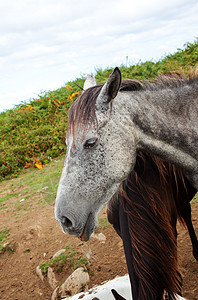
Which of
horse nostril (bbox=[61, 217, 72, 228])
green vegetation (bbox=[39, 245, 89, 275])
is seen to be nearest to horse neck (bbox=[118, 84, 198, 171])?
horse nostril (bbox=[61, 217, 72, 228])

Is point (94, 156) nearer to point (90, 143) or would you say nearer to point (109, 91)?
point (90, 143)

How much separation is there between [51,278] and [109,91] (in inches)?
115

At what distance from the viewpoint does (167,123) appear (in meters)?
1.80

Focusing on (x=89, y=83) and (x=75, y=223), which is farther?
(x=89, y=83)

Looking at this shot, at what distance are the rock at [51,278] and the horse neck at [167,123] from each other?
2567mm

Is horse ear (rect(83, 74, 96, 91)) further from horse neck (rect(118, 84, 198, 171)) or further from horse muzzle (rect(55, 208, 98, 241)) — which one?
horse muzzle (rect(55, 208, 98, 241))

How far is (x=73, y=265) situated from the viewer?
3.69m

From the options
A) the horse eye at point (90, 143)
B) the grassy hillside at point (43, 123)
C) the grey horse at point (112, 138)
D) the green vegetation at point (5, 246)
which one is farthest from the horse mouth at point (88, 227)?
the grassy hillside at point (43, 123)

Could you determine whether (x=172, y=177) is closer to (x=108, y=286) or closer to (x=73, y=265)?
(x=108, y=286)

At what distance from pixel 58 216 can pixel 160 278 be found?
956 millimetres

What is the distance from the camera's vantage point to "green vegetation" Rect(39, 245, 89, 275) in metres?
3.69

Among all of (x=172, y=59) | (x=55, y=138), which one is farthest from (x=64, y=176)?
(x=172, y=59)

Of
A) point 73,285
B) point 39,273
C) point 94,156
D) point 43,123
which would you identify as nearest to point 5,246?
point 39,273

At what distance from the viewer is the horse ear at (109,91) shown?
1.60 m
